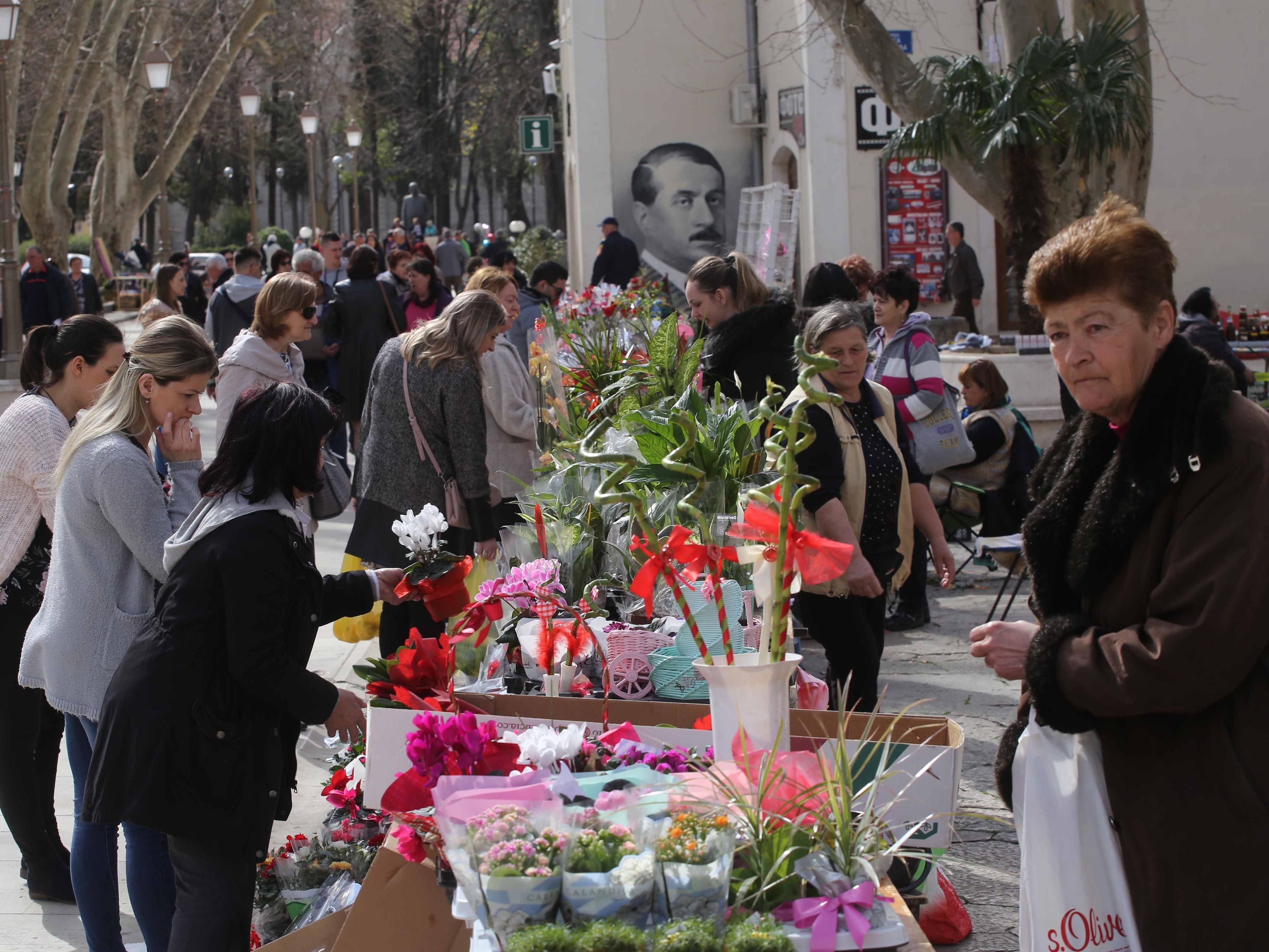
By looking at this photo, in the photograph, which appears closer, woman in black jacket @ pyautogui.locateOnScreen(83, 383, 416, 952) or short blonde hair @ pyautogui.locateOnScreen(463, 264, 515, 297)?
woman in black jacket @ pyautogui.locateOnScreen(83, 383, 416, 952)

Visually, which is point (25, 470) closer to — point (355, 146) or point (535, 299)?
point (535, 299)

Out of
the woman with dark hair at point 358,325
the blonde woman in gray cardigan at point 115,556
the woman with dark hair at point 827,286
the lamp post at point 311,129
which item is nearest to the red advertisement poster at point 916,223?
the woman with dark hair at point 358,325

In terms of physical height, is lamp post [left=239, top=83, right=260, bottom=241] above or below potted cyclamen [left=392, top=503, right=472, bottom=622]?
above

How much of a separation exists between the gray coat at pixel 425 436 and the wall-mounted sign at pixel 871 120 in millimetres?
10972

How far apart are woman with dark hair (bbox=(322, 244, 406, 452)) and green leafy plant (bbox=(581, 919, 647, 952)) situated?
7506 millimetres

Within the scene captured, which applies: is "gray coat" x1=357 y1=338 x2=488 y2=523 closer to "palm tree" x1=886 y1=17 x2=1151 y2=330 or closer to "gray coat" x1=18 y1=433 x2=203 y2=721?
"gray coat" x1=18 y1=433 x2=203 y2=721

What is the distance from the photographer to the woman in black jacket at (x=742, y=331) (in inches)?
195

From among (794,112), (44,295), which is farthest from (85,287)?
(794,112)

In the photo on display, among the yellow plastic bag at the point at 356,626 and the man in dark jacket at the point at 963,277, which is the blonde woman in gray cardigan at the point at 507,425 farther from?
the man in dark jacket at the point at 963,277

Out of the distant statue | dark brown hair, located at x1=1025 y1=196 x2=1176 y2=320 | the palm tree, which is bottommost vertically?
dark brown hair, located at x1=1025 y1=196 x2=1176 y2=320

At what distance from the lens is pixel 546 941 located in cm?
161

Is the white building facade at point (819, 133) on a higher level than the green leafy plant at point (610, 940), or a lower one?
higher

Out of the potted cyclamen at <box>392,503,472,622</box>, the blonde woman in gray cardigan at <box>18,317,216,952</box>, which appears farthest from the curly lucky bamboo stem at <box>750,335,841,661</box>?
the blonde woman in gray cardigan at <box>18,317,216,952</box>

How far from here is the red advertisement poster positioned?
14.8 meters
